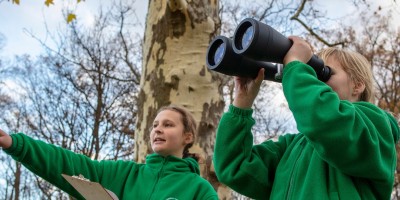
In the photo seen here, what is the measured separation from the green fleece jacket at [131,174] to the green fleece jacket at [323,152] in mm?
633

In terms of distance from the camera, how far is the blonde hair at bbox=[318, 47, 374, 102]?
5.66 ft

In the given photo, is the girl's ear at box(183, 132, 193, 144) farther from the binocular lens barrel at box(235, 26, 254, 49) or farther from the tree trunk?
the binocular lens barrel at box(235, 26, 254, 49)

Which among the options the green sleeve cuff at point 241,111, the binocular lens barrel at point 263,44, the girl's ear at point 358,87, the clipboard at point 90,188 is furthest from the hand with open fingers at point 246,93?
the clipboard at point 90,188

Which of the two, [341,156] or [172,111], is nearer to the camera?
[341,156]

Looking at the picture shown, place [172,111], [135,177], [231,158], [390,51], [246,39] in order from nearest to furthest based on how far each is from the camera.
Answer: [246,39] → [231,158] → [135,177] → [172,111] → [390,51]

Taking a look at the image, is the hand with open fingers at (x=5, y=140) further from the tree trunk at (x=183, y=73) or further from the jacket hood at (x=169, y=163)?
the tree trunk at (x=183, y=73)

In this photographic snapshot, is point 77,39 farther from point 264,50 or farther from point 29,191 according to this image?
point 264,50

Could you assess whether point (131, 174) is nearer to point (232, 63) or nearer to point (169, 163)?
point (169, 163)

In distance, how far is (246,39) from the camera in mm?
1576

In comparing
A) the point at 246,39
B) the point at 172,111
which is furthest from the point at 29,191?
the point at 246,39

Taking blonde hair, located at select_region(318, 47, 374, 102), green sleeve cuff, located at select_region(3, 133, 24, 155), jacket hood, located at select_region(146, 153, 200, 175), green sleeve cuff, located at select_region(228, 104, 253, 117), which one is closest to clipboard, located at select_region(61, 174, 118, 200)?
green sleeve cuff, located at select_region(3, 133, 24, 155)

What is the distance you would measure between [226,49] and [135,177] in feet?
3.51

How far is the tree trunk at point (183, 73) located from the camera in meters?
3.68

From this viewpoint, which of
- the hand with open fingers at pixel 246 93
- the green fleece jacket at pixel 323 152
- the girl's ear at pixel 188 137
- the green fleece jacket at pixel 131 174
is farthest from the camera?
the girl's ear at pixel 188 137
